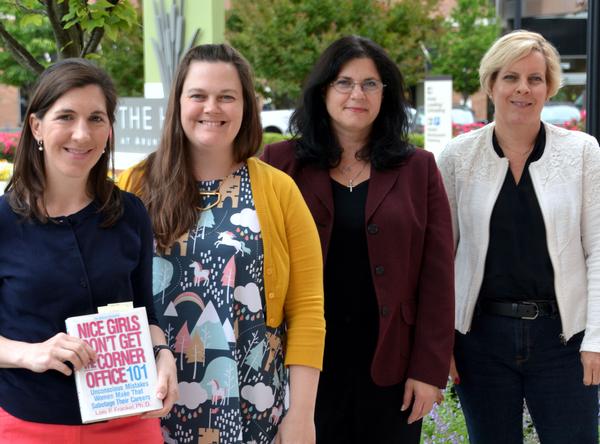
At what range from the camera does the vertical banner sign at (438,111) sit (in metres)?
14.7

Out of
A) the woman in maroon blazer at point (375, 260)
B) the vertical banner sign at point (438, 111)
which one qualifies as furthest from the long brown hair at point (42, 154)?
the vertical banner sign at point (438, 111)

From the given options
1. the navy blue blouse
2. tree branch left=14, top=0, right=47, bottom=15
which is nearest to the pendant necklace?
the navy blue blouse

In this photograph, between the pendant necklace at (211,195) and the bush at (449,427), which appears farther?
the bush at (449,427)

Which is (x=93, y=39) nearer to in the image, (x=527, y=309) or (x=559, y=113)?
(x=527, y=309)

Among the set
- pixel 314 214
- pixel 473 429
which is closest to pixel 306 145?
pixel 314 214

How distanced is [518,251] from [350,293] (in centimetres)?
72

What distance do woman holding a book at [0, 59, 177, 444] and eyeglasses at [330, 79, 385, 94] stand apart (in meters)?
1.09

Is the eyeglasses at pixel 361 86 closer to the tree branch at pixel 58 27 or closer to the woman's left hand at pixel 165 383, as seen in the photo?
the woman's left hand at pixel 165 383

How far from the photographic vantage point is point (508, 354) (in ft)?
11.2

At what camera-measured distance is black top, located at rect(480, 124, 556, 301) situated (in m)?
3.36

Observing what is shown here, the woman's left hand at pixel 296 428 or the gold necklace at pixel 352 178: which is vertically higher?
the gold necklace at pixel 352 178

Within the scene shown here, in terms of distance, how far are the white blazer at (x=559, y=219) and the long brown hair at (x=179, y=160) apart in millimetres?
1064

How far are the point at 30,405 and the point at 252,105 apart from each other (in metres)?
1.21

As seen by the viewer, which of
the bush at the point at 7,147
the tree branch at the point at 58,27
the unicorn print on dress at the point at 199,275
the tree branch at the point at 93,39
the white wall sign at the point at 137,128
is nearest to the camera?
the unicorn print on dress at the point at 199,275
